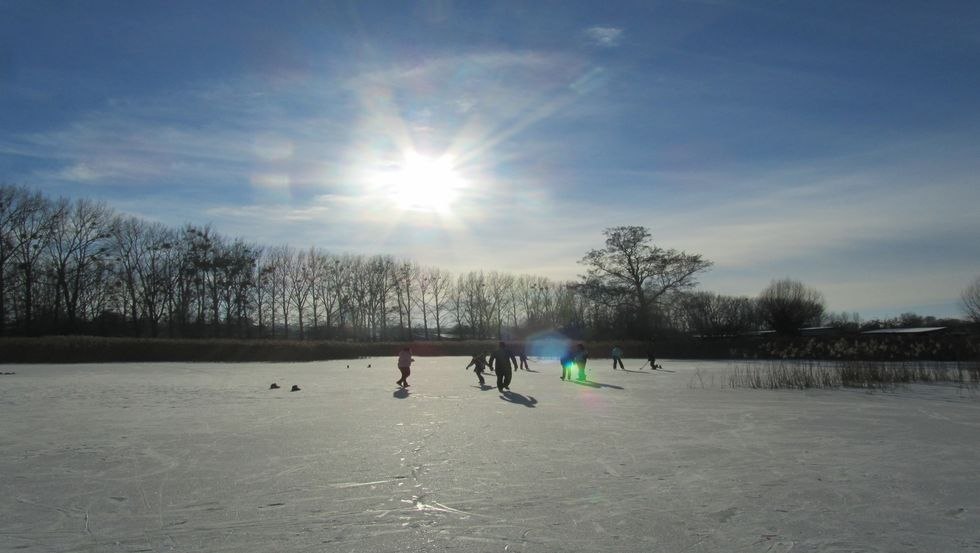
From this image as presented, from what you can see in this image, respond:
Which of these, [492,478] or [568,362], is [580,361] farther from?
[492,478]

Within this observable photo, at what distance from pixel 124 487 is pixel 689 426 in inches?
326

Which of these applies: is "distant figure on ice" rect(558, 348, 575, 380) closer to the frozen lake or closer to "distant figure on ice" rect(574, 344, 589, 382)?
"distant figure on ice" rect(574, 344, 589, 382)

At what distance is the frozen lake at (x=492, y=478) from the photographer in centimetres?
482

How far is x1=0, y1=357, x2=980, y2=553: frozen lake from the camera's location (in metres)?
4.82

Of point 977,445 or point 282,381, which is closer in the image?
point 977,445

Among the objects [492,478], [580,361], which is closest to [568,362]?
[580,361]

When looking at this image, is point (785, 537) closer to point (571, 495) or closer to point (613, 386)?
point (571, 495)

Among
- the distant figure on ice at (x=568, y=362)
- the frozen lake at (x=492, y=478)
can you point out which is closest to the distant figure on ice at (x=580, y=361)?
the distant figure on ice at (x=568, y=362)

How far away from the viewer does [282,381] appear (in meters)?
22.3

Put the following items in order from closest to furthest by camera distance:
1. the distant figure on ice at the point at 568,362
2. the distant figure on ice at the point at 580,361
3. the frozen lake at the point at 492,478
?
1. the frozen lake at the point at 492,478
2. the distant figure on ice at the point at 580,361
3. the distant figure on ice at the point at 568,362

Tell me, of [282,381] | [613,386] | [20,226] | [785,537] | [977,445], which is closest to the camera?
[785,537]

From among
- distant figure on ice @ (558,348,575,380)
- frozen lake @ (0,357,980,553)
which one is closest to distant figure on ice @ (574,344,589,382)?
distant figure on ice @ (558,348,575,380)

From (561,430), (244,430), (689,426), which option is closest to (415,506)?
(561,430)

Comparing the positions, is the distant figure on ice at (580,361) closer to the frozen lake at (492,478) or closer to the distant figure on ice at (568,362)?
the distant figure on ice at (568,362)
